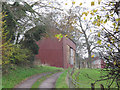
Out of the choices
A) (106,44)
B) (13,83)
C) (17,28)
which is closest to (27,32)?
(17,28)

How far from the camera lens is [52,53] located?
2789 centimetres

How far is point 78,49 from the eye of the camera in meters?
43.2

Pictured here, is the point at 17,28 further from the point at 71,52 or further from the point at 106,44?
the point at 71,52

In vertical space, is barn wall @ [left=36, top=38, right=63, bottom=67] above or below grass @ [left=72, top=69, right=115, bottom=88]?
above

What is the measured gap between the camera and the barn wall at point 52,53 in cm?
2752

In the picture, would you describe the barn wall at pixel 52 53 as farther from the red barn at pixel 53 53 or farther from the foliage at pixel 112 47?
the foliage at pixel 112 47

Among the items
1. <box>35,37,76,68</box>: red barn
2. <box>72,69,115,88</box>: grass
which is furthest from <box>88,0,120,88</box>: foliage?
<box>35,37,76,68</box>: red barn

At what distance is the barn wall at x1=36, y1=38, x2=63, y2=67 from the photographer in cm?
2752

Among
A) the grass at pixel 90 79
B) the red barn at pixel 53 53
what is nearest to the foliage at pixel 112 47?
the grass at pixel 90 79

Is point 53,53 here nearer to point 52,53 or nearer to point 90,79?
point 52,53

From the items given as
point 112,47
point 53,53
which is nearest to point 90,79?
point 112,47

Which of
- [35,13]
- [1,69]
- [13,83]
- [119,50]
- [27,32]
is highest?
[35,13]

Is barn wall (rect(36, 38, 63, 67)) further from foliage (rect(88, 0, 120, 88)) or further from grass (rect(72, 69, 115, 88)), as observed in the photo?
foliage (rect(88, 0, 120, 88))

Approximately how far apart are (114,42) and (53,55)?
23.9 metres
